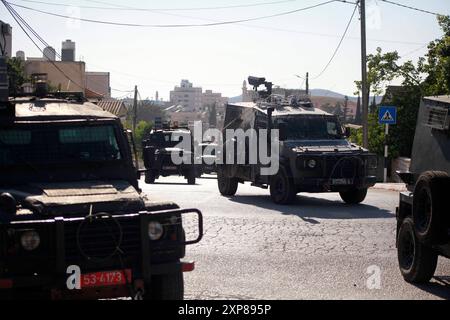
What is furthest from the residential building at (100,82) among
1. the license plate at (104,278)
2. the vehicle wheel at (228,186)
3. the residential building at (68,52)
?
the license plate at (104,278)

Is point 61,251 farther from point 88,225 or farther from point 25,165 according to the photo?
point 25,165

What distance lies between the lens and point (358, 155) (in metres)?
16.1

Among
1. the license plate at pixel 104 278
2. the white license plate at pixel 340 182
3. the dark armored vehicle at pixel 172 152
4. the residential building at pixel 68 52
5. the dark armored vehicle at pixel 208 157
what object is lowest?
the dark armored vehicle at pixel 208 157

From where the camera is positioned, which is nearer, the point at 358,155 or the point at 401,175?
the point at 401,175

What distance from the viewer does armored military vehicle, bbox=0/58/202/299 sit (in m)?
5.98

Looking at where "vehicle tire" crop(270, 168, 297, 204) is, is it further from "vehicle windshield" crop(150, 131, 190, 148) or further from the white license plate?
"vehicle windshield" crop(150, 131, 190, 148)

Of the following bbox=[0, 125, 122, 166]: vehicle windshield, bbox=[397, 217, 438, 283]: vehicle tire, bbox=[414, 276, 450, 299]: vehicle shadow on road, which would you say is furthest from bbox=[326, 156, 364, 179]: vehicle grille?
bbox=[0, 125, 122, 166]: vehicle windshield

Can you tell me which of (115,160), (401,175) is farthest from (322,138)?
(115,160)

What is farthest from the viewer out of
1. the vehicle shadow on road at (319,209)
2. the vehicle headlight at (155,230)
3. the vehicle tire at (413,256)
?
the vehicle shadow on road at (319,209)

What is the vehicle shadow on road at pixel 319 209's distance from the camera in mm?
14445

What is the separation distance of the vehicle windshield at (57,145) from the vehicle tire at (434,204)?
325 cm

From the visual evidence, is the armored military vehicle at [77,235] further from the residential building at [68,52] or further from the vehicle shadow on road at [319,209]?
the residential building at [68,52]

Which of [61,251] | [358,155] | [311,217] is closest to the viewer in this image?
[61,251]

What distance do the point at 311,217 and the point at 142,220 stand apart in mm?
8404
